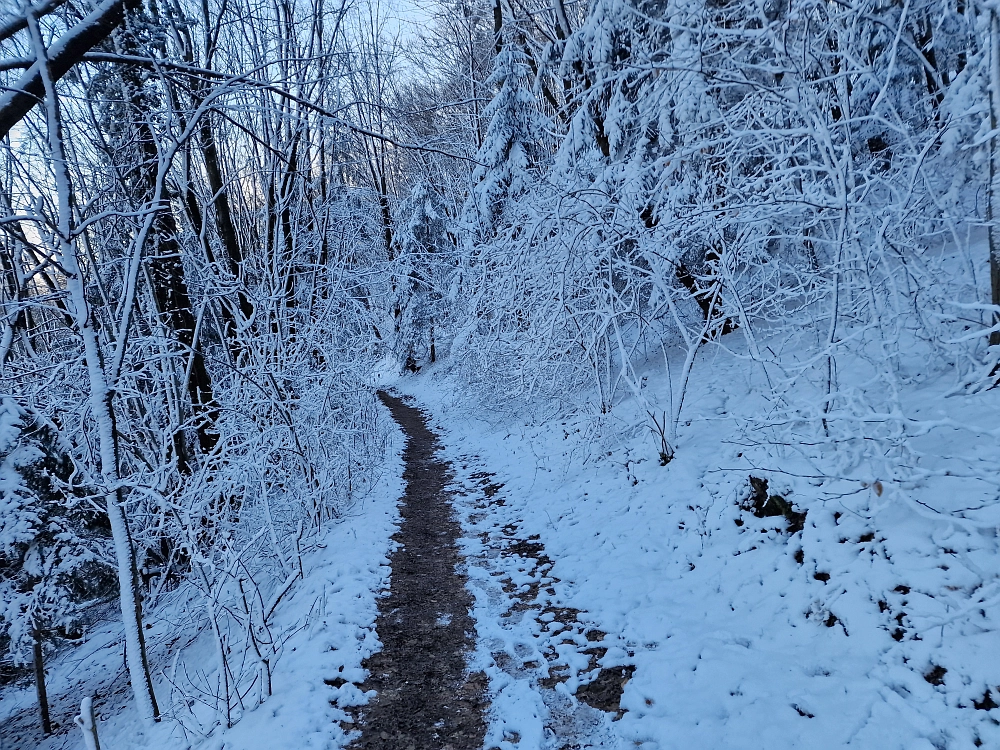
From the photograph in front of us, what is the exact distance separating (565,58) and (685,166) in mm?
3504

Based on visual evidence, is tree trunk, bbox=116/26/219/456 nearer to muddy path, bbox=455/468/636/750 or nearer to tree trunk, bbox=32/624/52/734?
tree trunk, bbox=32/624/52/734

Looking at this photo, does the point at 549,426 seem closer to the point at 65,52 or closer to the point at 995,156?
the point at 995,156

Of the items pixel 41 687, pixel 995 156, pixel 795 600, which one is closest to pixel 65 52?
pixel 995 156

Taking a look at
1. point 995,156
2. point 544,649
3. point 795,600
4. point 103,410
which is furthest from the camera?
point 544,649

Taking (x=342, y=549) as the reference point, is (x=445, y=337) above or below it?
above

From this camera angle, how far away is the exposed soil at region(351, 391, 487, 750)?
3989 millimetres

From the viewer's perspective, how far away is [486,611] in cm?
565

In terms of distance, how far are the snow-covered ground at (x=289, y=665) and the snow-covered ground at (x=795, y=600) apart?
1364mm

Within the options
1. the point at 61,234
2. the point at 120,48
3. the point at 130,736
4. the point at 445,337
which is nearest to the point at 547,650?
the point at 130,736

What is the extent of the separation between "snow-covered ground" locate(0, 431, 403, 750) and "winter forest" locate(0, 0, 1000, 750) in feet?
0.16

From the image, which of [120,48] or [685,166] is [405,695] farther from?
[120,48]

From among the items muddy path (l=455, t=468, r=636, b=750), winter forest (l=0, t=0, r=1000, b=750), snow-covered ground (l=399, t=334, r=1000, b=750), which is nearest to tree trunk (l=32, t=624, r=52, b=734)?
winter forest (l=0, t=0, r=1000, b=750)

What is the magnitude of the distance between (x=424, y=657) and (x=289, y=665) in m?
1.27

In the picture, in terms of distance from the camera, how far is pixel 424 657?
195 inches
